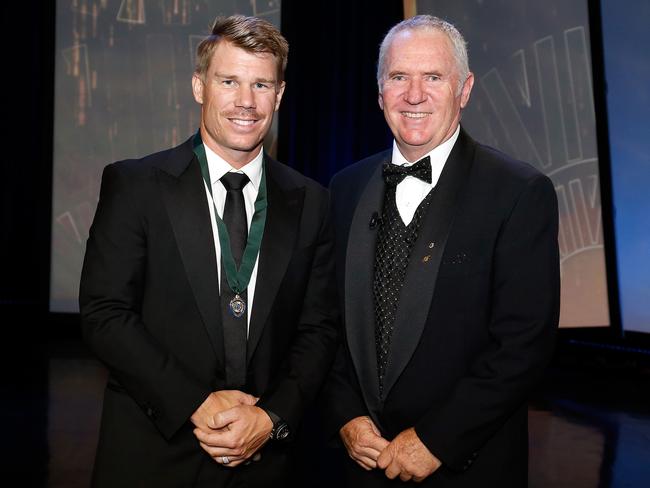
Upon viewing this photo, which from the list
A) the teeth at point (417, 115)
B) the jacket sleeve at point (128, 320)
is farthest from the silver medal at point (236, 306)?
the teeth at point (417, 115)

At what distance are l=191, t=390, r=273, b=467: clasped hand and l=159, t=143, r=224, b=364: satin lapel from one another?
5.1 inches

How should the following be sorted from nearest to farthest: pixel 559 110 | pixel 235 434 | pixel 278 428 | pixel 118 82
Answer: pixel 235 434, pixel 278 428, pixel 559 110, pixel 118 82

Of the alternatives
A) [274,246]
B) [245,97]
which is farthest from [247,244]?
[245,97]

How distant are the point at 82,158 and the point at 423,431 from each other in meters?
6.19

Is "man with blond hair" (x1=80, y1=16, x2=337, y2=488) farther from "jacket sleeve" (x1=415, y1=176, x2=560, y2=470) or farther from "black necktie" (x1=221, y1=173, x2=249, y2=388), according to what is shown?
"jacket sleeve" (x1=415, y1=176, x2=560, y2=470)

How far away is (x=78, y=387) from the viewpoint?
19.2 feet

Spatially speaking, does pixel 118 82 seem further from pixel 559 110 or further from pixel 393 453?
pixel 393 453

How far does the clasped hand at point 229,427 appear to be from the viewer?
202 centimetres

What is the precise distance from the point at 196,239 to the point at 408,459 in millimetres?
815

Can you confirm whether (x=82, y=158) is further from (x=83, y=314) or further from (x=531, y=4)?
(x=83, y=314)

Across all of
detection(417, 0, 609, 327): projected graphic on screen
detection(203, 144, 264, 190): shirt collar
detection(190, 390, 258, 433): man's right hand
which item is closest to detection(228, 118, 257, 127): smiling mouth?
detection(203, 144, 264, 190): shirt collar

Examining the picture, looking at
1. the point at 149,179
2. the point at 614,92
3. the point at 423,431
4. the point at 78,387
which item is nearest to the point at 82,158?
the point at 78,387

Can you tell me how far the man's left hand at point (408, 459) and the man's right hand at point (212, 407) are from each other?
0.41 meters

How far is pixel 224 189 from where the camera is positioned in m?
2.25
